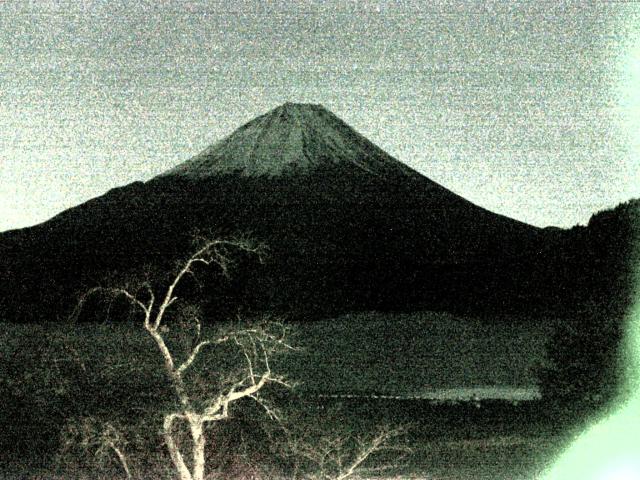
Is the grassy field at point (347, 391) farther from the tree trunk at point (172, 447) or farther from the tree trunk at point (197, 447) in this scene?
the tree trunk at point (197, 447)

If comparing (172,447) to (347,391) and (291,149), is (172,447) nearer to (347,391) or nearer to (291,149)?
(347,391)

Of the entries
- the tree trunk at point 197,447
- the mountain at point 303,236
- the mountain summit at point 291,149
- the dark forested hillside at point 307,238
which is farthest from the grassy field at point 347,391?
the mountain summit at point 291,149

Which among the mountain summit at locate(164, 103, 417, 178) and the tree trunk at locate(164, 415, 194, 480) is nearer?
the tree trunk at locate(164, 415, 194, 480)

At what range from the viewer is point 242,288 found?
86.9 meters

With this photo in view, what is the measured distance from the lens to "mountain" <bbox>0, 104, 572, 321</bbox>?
85000 millimetres

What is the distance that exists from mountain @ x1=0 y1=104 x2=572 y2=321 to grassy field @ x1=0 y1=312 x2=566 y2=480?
15.2 m

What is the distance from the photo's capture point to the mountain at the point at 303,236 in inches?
3346

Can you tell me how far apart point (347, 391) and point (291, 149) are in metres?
82.2

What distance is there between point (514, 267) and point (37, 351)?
58.6 metres

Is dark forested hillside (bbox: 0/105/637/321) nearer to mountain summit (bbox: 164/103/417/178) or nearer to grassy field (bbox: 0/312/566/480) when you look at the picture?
mountain summit (bbox: 164/103/417/178)

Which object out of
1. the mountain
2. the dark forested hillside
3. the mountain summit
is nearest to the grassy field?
the dark forested hillside

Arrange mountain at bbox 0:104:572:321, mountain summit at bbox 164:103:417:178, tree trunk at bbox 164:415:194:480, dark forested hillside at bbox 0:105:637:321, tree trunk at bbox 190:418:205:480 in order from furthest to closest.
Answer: mountain summit at bbox 164:103:417:178 < mountain at bbox 0:104:572:321 < dark forested hillside at bbox 0:105:637:321 < tree trunk at bbox 190:418:205:480 < tree trunk at bbox 164:415:194:480

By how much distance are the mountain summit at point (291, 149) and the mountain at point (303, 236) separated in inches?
10.9

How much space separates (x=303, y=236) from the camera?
100 metres
